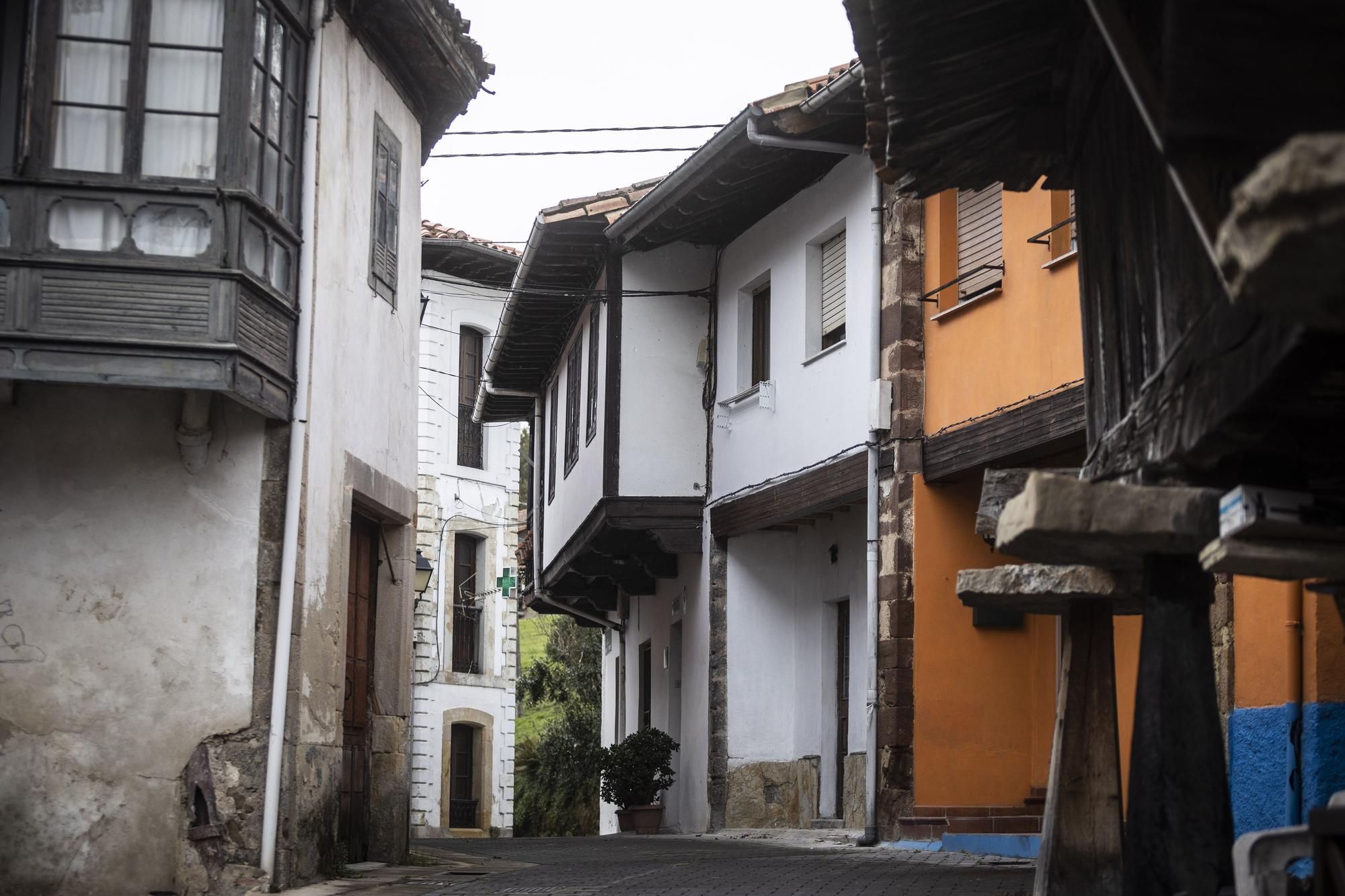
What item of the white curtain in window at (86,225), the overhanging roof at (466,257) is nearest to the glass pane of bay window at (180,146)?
the white curtain in window at (86,225)

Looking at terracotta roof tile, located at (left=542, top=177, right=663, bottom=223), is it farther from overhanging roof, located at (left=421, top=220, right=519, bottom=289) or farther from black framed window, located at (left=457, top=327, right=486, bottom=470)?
black framed window, located at (left=457, top=327, right=486, bottom=470)

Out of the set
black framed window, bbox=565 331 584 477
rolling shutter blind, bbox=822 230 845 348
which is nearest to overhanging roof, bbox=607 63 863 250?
rolling shutter blind, bbox=822 230 845 348

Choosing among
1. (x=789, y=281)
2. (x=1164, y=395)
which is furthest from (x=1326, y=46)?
(x=789, y=281)

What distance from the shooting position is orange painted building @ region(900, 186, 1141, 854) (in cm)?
1245

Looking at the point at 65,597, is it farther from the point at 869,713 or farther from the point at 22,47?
the point at 869,713

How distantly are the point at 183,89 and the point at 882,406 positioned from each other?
5941 mm

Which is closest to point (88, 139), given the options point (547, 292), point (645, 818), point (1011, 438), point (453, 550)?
point (1011, 438)

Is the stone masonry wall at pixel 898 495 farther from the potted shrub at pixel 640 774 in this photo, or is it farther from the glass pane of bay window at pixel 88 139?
the glass pane of bay window at pixel 88 139

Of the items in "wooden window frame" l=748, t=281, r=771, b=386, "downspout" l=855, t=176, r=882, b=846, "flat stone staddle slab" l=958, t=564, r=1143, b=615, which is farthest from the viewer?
"wooden window frame" l=748, t=281, r=771, b=386

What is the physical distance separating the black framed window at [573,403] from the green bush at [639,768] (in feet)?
11.7

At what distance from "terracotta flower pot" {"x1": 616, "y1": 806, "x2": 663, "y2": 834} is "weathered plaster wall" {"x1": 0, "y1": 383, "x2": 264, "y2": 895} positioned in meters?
8.72

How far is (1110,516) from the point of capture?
15.8 feet

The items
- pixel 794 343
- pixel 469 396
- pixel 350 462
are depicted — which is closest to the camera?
pixel 350 462

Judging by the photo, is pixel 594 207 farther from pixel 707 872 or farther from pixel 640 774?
pixel 707 872
